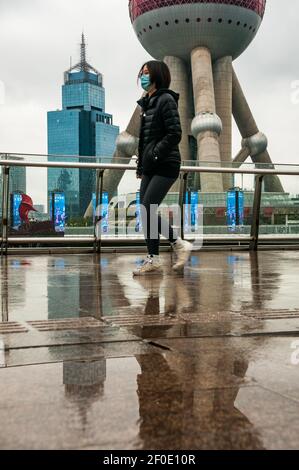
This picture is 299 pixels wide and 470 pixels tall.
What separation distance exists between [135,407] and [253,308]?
2.05 metres

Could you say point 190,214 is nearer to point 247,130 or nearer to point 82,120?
point 247,130

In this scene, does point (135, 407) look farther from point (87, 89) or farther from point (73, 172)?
point (87, 89)

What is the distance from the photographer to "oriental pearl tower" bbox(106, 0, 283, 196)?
218ft

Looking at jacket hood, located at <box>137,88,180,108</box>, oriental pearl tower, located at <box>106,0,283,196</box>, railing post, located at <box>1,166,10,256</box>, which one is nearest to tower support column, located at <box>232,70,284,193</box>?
oriental pearl tower, located at <box>106,0,283,196</box>

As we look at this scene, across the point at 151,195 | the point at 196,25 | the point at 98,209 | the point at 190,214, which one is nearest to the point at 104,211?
the point at 98,209

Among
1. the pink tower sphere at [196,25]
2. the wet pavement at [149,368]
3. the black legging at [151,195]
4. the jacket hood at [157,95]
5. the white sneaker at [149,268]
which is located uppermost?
the pink tower sphere at [196,25]

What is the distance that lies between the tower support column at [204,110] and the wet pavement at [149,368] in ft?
187

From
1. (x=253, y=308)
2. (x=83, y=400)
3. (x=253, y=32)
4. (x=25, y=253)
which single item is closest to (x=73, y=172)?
(x=25, y=253)

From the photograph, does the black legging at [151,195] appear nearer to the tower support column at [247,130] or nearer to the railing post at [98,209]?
the railing post at [98,209]

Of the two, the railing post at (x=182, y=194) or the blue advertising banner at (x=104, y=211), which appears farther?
the railing post at (x=182, y=194)

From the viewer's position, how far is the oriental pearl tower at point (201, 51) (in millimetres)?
66312

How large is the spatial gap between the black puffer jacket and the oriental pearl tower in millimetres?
56792

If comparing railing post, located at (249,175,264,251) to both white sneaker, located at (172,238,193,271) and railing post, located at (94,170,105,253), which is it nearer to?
railing post, located at (94,170,105,253)

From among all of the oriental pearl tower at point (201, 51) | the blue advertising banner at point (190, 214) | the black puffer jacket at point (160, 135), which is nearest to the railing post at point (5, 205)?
the blue advertising banner at point (190, 214)
